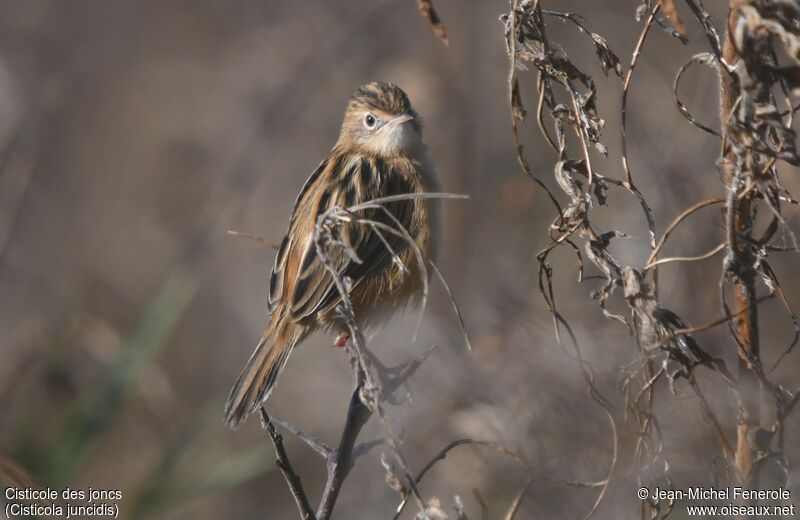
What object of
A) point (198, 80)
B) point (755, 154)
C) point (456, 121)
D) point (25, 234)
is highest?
point (755, 154)

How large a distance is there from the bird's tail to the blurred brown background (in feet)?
1.80

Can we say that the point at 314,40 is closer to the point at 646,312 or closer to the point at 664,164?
the point at 664,164

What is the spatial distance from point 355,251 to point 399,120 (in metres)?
1.20

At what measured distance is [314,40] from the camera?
7465 millimetres

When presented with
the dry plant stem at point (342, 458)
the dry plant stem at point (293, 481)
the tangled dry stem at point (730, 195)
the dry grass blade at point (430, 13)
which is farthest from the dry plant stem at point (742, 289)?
the dry plant stem at point (293, 481)

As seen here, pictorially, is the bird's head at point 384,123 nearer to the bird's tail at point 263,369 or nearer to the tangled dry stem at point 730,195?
the bird's tail at point 263,369

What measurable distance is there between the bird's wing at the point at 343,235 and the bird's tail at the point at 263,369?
3.7 inches

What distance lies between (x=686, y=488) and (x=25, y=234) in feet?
21.7

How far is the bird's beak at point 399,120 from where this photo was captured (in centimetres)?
498

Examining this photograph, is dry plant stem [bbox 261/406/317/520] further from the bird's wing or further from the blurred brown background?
the bird's wing

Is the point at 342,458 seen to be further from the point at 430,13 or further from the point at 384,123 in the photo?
the point at 384,123

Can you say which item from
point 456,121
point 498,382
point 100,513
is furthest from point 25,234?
point 498,382

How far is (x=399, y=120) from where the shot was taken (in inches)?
197

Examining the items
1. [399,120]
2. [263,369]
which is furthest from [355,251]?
[399,120]
